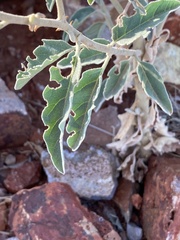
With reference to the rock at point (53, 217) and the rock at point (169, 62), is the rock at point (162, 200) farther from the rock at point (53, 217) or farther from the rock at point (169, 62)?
the rock at point (169, 62)

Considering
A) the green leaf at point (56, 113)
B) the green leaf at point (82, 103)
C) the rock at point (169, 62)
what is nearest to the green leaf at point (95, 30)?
the rock at point (169, 62)

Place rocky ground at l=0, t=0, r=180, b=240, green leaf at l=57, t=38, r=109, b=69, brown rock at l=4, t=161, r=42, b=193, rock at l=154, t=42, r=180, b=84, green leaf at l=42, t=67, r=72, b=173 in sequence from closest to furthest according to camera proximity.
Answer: green leaf at l=42, t=67, r=72, b=173 < green leaf at l=57, t=38, r=109, b=69 < rocky ground at l=0, t=0, r=180, b=240 < brown rock at l=4, t=161, r=42, b=193 < rock at l=154, t=42, r=180, b=84

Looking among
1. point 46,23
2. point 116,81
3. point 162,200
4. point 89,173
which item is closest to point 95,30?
point 116,81

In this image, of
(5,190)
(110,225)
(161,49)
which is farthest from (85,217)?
(161,49)

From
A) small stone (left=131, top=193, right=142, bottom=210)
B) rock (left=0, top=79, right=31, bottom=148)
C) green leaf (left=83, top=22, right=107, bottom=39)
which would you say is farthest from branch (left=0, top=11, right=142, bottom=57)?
rock (left=0, top=79, right=31, bottom=148)

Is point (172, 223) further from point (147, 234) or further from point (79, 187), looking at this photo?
point (79, 187)

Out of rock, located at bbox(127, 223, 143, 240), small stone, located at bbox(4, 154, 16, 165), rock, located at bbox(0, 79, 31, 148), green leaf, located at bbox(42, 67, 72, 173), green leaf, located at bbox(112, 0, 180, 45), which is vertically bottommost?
rock, located at bbox(127, 223, 143, 240)

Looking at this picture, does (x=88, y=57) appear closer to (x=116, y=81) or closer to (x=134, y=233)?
(x=116, y=81)

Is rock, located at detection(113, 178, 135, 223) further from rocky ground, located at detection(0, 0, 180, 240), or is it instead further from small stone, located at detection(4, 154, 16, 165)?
small stone, located at detection(4, 154, 16, 165)
